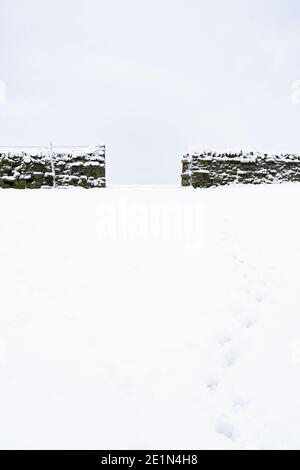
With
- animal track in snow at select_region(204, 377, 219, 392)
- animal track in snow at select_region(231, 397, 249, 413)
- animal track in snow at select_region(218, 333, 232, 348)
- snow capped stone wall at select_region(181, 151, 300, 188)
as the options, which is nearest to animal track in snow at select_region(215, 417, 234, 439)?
animal track in snow at select_region(231, 397, 249, 413)

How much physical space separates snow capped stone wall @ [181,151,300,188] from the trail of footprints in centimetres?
833

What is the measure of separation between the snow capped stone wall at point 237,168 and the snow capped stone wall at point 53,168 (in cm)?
330

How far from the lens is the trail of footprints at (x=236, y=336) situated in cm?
201

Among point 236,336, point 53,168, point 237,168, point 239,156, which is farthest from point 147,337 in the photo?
point 239,156

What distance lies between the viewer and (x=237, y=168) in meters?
12.7

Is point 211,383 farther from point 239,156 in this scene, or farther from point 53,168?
point 239,156

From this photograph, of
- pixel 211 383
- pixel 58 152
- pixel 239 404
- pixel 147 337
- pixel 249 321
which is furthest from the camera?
pixel 58 152

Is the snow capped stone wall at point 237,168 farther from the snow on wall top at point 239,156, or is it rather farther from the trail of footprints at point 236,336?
the trail of footprints at point 236,336

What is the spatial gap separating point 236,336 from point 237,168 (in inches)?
425

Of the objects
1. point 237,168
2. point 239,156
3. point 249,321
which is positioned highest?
point 239,156

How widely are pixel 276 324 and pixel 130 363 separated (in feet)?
4.50

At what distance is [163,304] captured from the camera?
327 centimetres

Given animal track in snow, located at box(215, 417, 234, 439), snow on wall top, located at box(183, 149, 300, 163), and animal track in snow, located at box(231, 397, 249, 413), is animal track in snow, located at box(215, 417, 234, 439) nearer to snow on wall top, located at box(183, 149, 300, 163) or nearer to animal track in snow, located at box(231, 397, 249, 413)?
animal track in snow, located at box(231, 397, 249, 413)

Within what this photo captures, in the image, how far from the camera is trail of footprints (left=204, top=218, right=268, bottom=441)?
201cm
